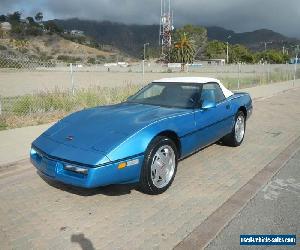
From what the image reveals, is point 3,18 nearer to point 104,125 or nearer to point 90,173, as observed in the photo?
point 104,125

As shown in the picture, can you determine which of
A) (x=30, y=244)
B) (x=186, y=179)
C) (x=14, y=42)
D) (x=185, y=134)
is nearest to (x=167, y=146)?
(x=185, y=134)

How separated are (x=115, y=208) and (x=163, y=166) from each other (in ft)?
2.68

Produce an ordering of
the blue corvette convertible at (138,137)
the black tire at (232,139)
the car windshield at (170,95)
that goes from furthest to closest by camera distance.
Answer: the black tire at (232,139), the car windshield at (170,95), the blue corvette convertible at (138,137)

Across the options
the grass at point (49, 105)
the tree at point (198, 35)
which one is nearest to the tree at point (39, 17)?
the tree at point (198, 35)

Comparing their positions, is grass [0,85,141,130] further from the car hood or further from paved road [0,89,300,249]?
the car hood

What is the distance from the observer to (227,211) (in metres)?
4.12

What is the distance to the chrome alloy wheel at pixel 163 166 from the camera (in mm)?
4473

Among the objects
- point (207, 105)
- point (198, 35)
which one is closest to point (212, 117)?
point (207, 105)

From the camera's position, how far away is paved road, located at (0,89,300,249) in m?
3.53

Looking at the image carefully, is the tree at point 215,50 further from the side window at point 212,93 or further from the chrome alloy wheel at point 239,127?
the side window at point 212,93

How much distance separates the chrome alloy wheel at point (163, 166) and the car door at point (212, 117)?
68 centimetres

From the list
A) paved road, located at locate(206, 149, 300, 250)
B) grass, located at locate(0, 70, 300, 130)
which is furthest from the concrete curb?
grass, located at locate(0, 70, 300, 130)

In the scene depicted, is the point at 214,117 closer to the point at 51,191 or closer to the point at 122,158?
the point at 122,158

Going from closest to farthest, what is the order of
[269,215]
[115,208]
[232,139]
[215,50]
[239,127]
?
[269,215]
[115,208]
[232,139]
[239,127]
[215,50]
